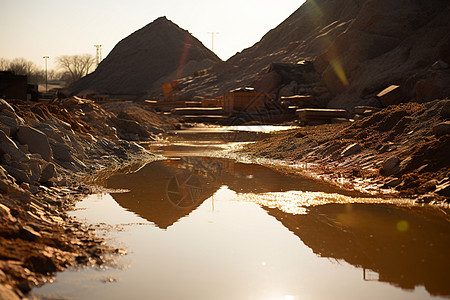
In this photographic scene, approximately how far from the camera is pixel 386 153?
10.5 metres

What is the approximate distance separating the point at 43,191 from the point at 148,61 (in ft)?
350

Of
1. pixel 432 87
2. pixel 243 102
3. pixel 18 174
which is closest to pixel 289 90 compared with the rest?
pixel 243 102

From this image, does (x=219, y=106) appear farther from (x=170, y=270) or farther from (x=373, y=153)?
(x=170, y=270)

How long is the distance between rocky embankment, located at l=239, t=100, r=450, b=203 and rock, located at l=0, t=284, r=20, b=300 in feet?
20.5

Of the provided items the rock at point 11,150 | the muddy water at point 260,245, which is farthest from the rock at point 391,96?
the rock at point 11,150

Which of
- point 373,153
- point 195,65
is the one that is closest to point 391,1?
point 373,153

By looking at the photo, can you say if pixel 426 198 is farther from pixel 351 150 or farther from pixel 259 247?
pixel 351 150

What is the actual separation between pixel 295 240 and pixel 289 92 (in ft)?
119

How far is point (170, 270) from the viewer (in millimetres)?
4422

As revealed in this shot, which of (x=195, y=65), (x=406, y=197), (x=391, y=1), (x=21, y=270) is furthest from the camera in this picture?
(x=195, y=65)

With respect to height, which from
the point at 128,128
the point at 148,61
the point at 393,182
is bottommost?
the point at 393,182

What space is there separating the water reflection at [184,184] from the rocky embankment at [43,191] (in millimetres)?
882

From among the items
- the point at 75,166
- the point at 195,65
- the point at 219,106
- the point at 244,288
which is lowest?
the point at 244,288

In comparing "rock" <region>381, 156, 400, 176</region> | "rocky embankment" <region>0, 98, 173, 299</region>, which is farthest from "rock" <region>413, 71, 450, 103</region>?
"rocky embankment" <region>0, 98, 173, 299</region>
